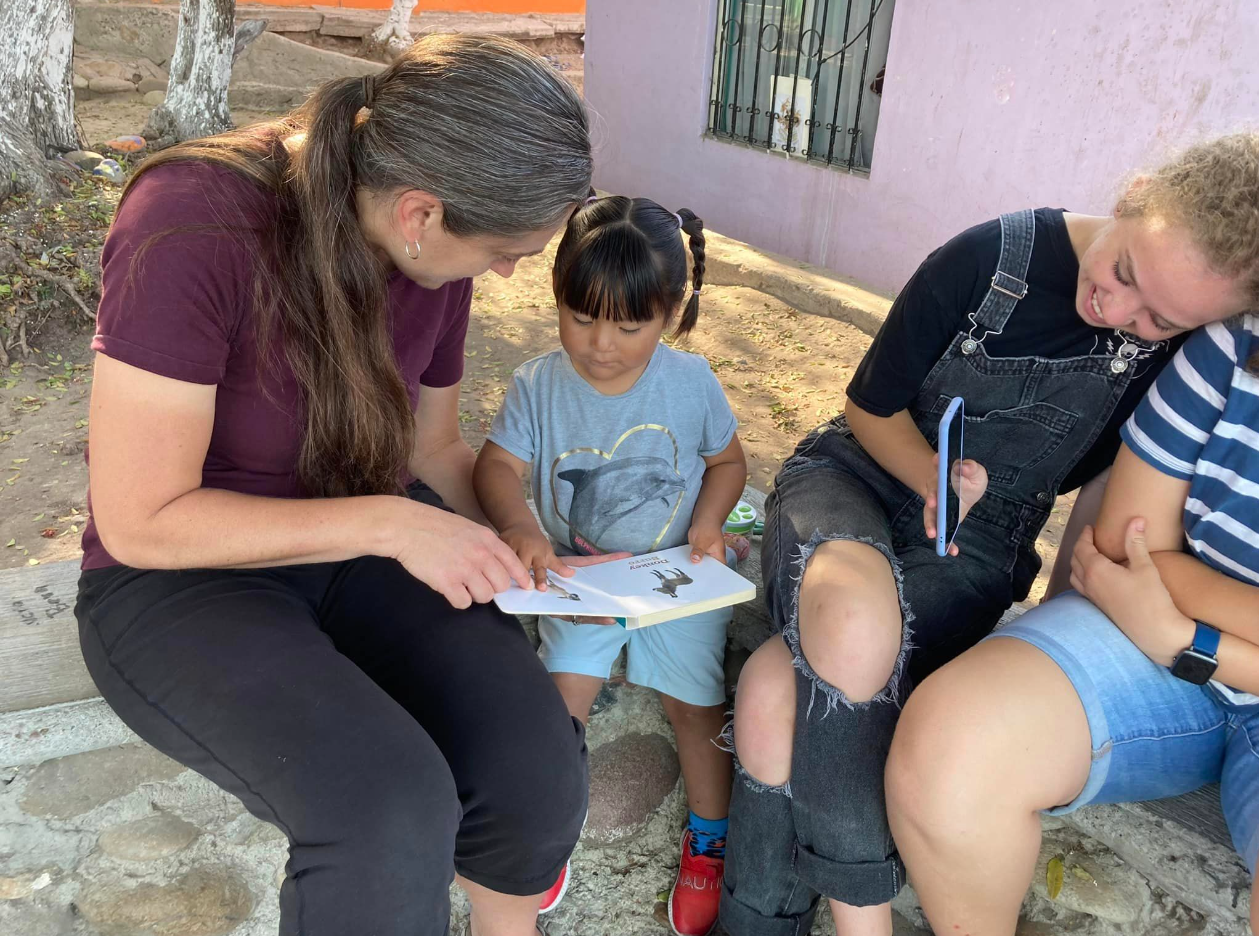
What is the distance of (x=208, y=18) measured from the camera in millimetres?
6750

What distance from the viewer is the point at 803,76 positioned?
5.92 meters

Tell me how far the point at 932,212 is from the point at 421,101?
4.42 m

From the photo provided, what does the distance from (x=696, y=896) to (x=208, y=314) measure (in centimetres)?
129

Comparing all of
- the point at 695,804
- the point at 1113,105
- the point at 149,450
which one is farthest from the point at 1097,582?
the point at 1113,105

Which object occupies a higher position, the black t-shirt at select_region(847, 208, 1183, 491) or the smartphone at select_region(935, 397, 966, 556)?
the black t-shirt at select_region(847, 208, 1183, 491)

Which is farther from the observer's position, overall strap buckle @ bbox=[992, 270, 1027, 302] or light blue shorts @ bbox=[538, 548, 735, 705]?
light blue shorts @ bbox=[538, 548, 735, 705]

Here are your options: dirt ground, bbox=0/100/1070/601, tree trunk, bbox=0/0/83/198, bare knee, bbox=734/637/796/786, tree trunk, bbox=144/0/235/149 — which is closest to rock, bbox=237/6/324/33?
tree trunk, bbox=144/0/235/149

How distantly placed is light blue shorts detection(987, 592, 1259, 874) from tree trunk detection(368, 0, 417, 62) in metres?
11.2

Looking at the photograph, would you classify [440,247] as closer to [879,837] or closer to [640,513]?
[640,513]

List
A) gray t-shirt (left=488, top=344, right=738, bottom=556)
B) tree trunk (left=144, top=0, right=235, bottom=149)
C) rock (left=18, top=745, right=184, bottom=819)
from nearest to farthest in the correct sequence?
rock (left=18, top=745, right=184, bottom=819) < gray t-shirt (left=488, top=344, right=738, bottom=556) < tree trunk (left=144, top=0, right=235, bottom=149)

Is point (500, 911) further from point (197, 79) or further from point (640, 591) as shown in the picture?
point (197, 79)

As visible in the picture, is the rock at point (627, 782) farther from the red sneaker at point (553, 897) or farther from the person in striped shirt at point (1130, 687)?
→ the person in striped shirt at point (1130, 687)

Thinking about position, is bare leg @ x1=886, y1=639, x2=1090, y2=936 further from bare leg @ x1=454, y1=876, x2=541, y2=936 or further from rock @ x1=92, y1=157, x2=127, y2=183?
rock @ x1=92, y1=157, x2=127, y2=183

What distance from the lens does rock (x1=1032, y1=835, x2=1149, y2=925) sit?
5.56 feet
